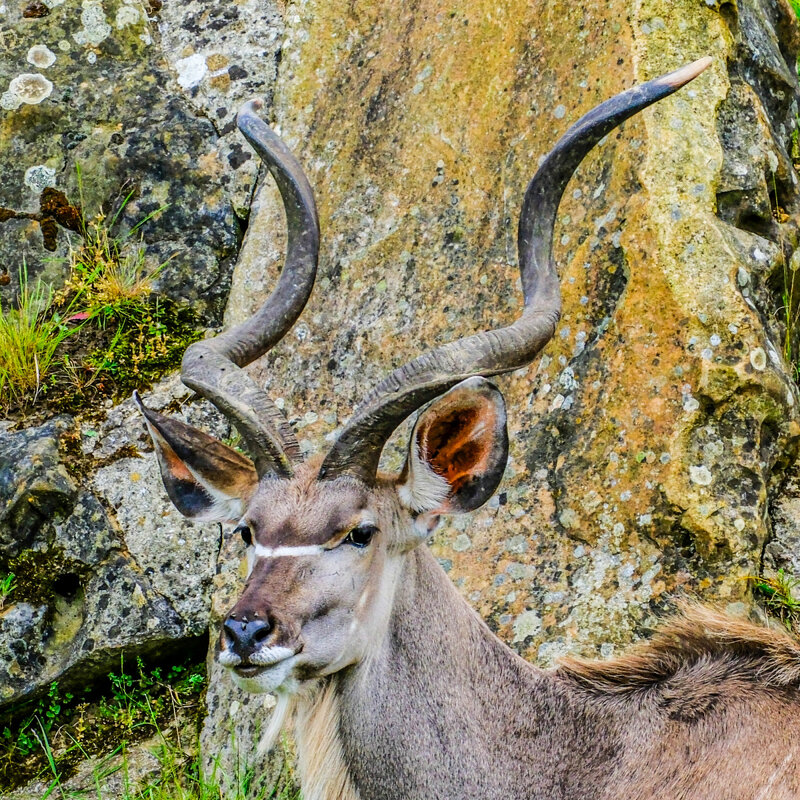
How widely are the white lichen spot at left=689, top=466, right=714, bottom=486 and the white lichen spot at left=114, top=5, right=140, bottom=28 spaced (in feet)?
15.0

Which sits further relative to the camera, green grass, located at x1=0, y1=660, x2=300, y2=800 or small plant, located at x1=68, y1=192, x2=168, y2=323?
small plant, located at x1=68, y1=192, x2=168, y2=323

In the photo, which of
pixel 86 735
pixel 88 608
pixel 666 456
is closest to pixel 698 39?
pixel 666 456

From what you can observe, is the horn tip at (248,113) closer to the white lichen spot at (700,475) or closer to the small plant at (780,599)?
the white lichen spot at (700,475)

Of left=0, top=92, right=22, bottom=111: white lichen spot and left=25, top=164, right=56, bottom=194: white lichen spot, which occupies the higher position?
left=0, top=92, right=22, bottom=111: white lichen spot

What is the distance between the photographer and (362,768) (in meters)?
3.71

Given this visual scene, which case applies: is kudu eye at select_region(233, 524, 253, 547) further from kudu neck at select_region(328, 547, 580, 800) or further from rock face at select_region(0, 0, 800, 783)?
rock face at select_region(0, 0, 800, 783)

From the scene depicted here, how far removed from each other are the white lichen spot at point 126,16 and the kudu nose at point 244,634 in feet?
16.2

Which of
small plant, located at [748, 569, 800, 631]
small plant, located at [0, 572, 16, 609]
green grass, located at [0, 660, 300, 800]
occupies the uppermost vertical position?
small plant, located at [748, 569, 800, 631]

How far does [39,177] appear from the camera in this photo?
671cm

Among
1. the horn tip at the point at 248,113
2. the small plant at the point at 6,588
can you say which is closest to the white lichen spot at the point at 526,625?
the horn tip at the point at 248,113

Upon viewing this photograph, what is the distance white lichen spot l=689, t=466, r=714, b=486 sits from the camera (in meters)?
4.65

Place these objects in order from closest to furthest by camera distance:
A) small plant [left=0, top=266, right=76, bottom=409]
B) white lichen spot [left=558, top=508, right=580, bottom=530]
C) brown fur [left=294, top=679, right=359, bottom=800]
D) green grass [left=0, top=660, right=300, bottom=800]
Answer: brown fur [left=294, top=679, right=359, bottom=800], white lichen spot [left=558, top=508, right=580, bottom=530], green grass [left=0, top=660, right=300, bottom=800], small plant [left=0, top=266, right=76, bottom=409]

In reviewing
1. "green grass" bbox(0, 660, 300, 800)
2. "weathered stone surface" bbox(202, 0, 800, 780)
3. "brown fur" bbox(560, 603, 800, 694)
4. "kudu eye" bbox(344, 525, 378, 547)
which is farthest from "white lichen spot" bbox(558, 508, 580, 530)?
"green grass" bbox(0, 660, 300, 800)

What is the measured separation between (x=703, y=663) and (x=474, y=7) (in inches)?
144
